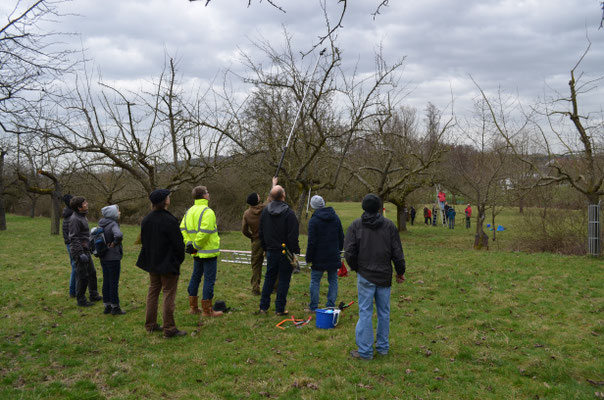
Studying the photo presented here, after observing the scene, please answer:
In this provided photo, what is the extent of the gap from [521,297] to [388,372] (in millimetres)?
4539

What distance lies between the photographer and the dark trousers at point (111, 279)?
678 centimetres

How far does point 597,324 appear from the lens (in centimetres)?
628

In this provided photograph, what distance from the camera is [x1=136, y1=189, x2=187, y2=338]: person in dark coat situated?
5.61 meters

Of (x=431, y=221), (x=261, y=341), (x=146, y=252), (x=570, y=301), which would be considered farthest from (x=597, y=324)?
(x=431, y=221)

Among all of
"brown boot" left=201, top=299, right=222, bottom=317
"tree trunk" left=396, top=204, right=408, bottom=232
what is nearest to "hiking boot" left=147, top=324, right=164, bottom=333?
"brown boot" left=201, top=299, right=222, bottom=317

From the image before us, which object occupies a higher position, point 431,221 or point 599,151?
point 599,151

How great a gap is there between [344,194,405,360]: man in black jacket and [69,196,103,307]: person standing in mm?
4644

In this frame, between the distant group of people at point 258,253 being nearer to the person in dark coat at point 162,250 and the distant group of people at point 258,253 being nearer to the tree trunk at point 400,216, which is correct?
the person in dark coat at point 162,250

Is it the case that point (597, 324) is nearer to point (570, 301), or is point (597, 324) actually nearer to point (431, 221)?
point (570, 301)

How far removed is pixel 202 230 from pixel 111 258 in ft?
5.31

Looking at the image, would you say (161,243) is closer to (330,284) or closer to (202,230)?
(202,230)

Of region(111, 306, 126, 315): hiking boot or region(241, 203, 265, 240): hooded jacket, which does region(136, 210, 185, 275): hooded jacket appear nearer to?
region(111, 306, 126, 315): hiking boot

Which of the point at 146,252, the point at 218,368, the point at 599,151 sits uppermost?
the point at 599,151

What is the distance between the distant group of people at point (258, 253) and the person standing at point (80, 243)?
0.05 feet
